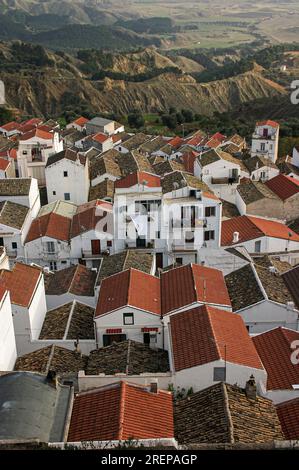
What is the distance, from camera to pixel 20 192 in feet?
115

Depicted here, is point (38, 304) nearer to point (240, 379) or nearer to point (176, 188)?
point (240, 379)

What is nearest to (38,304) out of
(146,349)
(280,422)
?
(146,349)

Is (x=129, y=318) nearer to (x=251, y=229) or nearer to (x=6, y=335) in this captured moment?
(x=6, y=335)

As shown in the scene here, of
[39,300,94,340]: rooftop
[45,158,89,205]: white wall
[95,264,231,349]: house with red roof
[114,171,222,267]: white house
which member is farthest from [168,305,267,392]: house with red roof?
[45,158,89,205]: white wall

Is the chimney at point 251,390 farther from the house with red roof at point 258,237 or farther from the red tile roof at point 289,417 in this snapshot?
the house with red roof at point 258,237

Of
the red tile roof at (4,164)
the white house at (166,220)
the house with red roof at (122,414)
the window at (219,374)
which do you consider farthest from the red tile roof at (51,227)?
the house with red roof at (122,414)

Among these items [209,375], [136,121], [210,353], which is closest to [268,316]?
[210,353]

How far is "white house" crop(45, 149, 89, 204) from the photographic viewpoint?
39.8 meters

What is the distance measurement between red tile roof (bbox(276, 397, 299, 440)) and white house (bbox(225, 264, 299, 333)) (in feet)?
19.7

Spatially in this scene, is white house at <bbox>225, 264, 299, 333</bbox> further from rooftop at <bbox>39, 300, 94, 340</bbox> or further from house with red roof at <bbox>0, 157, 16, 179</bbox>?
house with red roof at <bbox>0, 157, 16, 179</bbox>

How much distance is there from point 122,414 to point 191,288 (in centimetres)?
897

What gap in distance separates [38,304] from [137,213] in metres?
10.1

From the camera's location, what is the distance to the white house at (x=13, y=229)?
32.1m

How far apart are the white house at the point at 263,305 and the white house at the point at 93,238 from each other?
1016cm
